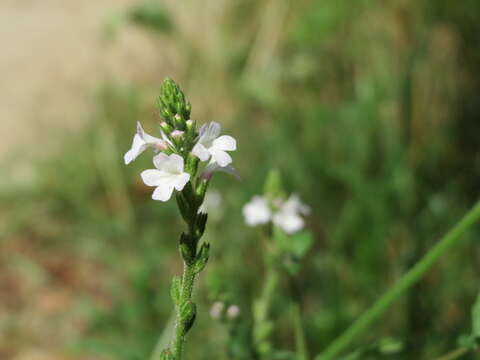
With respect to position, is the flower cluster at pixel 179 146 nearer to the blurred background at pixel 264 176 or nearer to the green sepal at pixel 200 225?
the green sepal at pixel 200 225

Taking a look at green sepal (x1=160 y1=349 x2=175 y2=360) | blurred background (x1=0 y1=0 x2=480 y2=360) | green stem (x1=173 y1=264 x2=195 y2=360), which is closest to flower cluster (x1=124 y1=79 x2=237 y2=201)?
green stem (x1=173 y1=264 x2=195 y2=360)

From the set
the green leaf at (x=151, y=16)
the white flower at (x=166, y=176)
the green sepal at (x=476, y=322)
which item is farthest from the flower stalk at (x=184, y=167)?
the green leaf at (x=151, y=16)

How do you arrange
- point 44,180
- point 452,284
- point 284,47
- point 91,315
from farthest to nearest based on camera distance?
point 284,47 < point 44,180 < point 91,315 < point 452,284

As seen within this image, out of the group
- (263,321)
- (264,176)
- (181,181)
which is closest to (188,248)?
(181,181)

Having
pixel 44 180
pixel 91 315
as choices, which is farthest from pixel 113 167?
pixel 91 315

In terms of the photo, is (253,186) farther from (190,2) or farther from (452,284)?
(190,2)

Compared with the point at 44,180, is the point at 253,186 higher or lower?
lower
